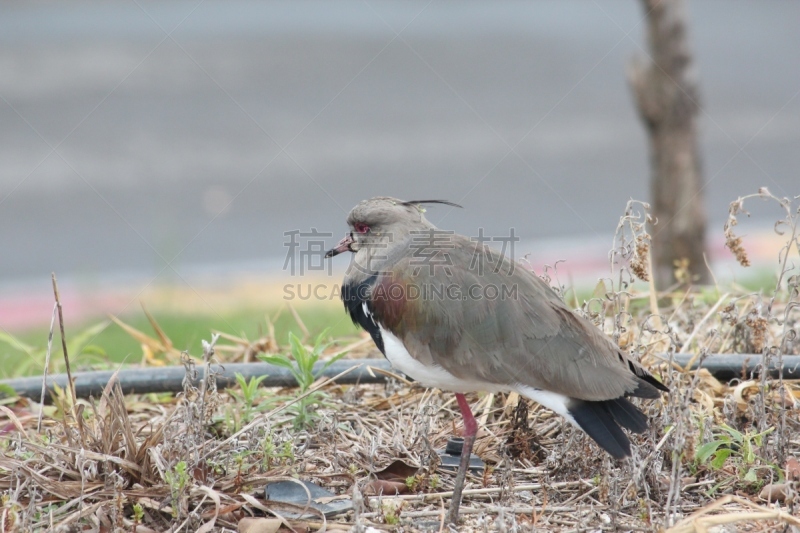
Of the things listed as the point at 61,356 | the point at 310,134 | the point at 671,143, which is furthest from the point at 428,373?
the point at 310,134

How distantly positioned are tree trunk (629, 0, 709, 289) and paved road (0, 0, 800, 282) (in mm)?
4083

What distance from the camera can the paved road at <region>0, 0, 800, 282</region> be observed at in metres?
11.7

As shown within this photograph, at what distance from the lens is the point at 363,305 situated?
3.88 m

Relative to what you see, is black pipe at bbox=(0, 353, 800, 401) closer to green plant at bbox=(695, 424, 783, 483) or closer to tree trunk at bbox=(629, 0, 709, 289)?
green plant at bbox=(695, 424, 783, 483)

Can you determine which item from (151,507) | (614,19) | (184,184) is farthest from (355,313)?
(614,19)

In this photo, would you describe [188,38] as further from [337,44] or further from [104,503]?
[104,503]

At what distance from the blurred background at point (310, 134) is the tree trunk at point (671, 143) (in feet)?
8.26

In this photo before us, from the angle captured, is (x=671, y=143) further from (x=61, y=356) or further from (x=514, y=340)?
(x=61, y=356)

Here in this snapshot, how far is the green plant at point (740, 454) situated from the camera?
3451 mm

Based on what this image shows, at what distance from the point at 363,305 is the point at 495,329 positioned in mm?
637

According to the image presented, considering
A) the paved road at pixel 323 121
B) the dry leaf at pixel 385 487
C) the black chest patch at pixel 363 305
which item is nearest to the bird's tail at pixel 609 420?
the dry leaf at pixel 385 487

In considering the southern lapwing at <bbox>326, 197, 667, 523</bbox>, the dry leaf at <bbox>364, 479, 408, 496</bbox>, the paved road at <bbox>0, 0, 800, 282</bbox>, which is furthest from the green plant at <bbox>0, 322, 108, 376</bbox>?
the paved road at <bbox>0, 0, 800, 282</bbox>

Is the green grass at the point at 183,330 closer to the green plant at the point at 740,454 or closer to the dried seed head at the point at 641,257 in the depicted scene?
the dried seed head at the point at 641,257

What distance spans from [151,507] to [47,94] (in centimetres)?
1262
